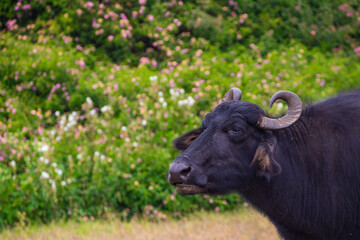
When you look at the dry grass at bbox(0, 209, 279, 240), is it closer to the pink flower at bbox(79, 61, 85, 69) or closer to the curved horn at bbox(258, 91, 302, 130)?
the curved horn at bbox(258, 91, 302, 130)

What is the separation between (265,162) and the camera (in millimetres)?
3273

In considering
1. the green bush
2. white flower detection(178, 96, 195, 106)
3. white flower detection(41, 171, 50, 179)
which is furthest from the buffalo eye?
white flower detection(178, 96, 195, 106)

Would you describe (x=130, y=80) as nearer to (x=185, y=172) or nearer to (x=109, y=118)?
(x=109, y=118)

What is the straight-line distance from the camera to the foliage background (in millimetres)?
5812

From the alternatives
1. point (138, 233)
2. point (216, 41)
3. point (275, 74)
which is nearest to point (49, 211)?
point (138, 233)

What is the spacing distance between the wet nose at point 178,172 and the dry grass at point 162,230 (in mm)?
2127

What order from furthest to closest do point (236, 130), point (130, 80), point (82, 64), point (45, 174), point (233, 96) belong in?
1. point (82, 64)
2. point (130, 80)
3. point (45, 174)
4. point (233, 96)
5. point (236, 130)

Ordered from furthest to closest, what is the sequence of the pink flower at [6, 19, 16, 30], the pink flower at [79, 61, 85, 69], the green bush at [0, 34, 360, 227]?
1. the pink flower at [6, 19, 16, 30]
2. the pink flower at [79, 61, 85, 69]
3. the green bush at [0, 34, 360, 227]

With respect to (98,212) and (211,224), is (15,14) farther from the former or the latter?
(211,224)

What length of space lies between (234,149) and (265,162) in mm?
230

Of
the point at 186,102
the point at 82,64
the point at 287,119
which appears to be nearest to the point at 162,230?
the point at 186,102

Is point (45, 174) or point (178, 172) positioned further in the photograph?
point (45, 174)

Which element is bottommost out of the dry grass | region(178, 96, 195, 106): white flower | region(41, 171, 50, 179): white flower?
the dry grass

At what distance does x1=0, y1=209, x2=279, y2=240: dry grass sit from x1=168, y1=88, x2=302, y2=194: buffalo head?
188 centimetres
